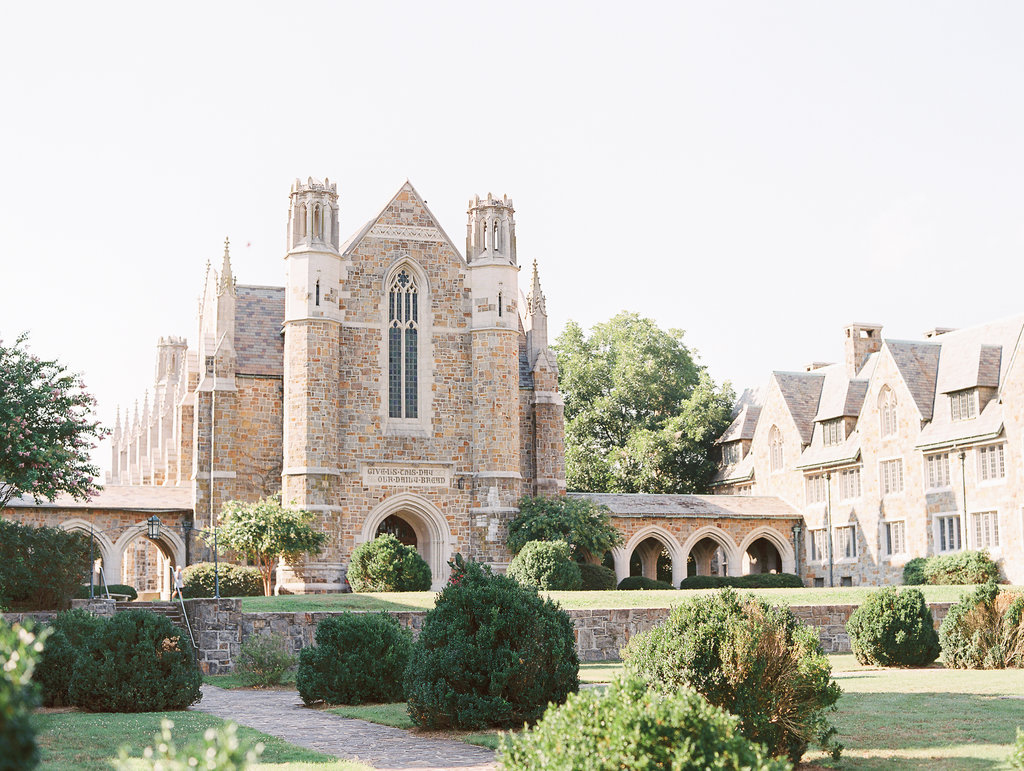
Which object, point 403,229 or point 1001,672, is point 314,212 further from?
point 1001,672

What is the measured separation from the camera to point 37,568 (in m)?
24.8

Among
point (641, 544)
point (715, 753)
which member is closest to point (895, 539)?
point (641, 544)

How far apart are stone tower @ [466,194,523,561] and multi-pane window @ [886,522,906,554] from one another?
14.2 meters

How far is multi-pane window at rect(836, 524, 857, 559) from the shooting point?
4522 centimetres

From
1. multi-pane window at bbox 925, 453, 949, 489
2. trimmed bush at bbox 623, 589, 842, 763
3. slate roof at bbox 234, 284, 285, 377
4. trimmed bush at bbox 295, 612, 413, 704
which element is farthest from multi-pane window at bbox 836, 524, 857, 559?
trimmed bush at bbox 623, 589, 842, 763

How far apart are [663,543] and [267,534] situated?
17.9 metres

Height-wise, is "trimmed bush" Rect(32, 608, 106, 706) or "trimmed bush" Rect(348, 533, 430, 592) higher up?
"trimmed bush" Rect(348, 533, 430, 592)

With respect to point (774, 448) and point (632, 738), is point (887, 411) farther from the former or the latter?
point (632, 738)

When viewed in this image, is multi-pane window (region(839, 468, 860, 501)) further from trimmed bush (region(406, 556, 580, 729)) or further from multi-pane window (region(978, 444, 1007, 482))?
trimmed bush (region(406, 556, 580, 729))

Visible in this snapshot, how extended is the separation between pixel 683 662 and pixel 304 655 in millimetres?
8010

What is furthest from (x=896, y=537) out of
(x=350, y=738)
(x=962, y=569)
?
(x=350, y=738)

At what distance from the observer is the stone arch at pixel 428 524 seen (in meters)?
38.8

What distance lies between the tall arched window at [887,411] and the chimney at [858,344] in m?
4.63

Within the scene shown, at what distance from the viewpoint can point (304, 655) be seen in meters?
17.1
